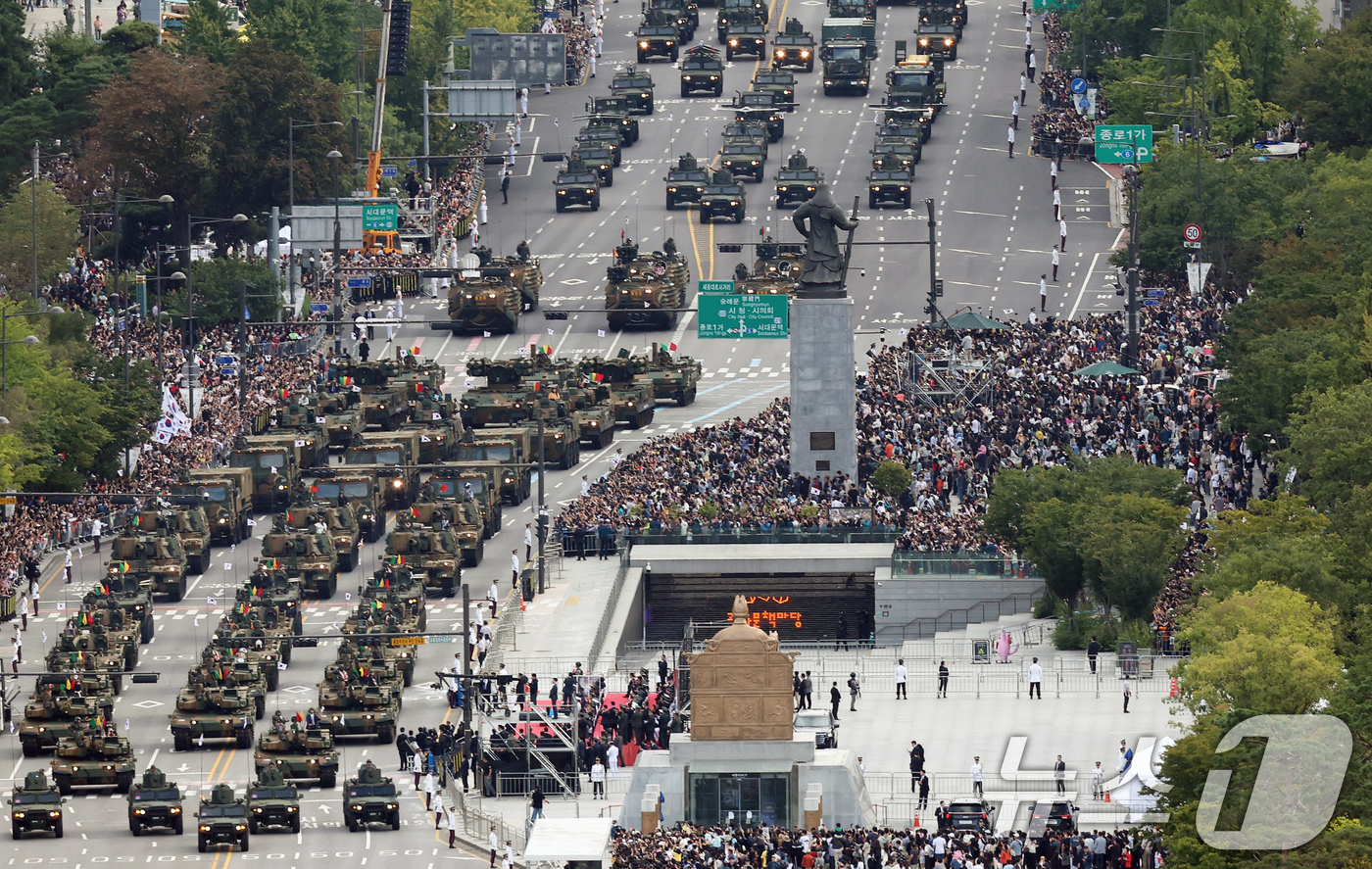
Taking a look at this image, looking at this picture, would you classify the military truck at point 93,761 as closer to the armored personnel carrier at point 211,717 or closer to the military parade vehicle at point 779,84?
the armored personnel carrier at point 211,717

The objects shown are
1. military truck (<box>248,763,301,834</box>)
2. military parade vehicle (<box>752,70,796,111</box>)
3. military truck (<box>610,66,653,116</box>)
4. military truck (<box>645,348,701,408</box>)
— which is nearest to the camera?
military truck (<box>248,763,301,834</box>)

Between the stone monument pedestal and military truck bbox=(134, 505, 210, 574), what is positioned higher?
the stone monument pedestal

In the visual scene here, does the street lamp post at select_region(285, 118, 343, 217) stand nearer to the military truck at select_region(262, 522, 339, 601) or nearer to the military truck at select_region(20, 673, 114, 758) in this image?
the military truck at select_region(262, 522, 339, 601)

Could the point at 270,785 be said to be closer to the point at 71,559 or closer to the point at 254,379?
the point at 71,559

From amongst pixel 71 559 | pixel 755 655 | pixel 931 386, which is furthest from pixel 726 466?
pixel 755 655

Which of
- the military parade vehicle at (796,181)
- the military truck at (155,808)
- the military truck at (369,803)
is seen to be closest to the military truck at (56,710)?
the military truck at (155,808)

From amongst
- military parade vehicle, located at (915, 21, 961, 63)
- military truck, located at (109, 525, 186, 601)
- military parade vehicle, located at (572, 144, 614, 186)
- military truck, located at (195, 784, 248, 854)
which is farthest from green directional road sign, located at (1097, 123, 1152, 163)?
military truck, located at (195, 784, 248, 854)

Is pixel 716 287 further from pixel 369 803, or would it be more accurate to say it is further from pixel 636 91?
pixel 636 91
